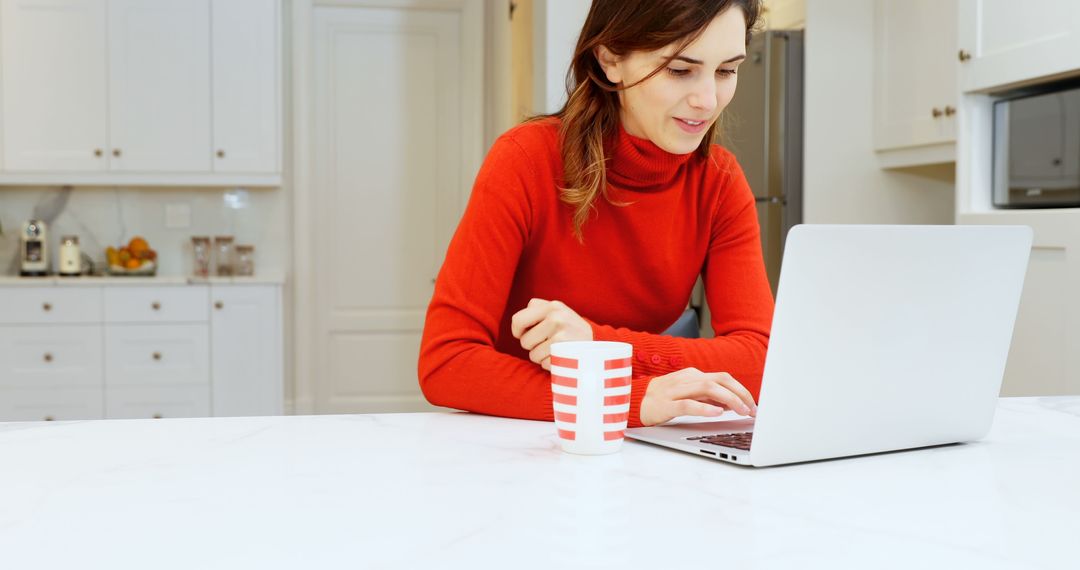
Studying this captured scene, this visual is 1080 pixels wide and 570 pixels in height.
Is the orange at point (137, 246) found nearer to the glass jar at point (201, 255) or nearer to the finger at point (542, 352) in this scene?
the glass jar at point (201, 255)

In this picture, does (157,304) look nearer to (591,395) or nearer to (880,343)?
(591,395)

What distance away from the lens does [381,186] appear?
474cm

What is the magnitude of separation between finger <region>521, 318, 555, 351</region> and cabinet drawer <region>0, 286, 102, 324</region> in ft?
10.6

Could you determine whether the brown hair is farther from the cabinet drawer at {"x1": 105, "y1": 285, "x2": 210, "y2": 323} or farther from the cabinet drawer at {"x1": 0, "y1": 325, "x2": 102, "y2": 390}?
the cabinet drawer at {"x1": 0, "y1": 325, "x2": 102, "y2": 390}

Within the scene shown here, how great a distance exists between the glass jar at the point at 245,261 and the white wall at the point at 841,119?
2429 mm

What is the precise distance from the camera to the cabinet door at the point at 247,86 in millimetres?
4133

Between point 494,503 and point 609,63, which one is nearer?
point 494,503

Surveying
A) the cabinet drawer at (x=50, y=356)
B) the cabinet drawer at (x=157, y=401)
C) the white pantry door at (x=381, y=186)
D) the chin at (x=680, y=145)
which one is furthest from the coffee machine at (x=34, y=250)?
the chin at (x=680, y=145)

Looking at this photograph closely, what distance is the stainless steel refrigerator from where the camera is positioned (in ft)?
11.1

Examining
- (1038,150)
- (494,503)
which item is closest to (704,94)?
(494,503)

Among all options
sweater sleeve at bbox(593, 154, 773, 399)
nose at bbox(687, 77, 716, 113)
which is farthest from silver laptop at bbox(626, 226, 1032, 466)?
nose at bbox(687, 77, 716, 113)

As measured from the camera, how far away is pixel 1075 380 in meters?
2.30

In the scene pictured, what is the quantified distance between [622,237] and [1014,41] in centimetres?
151

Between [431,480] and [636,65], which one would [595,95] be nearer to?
[636,65]
